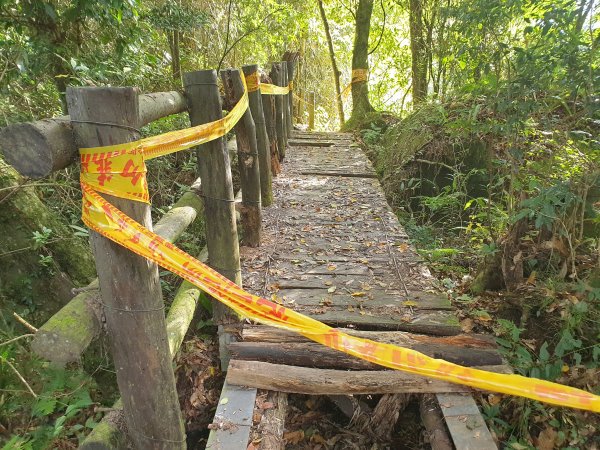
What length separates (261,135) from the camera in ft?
15.9

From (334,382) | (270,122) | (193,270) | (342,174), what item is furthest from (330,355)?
(342,174)

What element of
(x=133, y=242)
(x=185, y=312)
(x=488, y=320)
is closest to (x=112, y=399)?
(x=185, y=312)

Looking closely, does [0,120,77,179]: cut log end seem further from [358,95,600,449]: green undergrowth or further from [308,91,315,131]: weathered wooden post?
[308,91,315,131]: weathered wooden post

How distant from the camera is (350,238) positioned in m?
4.41

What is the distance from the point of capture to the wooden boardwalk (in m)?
2.52

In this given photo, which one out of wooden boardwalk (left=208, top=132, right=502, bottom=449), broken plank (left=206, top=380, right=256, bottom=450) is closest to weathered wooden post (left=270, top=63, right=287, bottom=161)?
wooden boardwalk (left=208, top=132, right=502, bottom=449)

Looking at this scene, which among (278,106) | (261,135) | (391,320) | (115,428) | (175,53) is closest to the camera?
(115,428)

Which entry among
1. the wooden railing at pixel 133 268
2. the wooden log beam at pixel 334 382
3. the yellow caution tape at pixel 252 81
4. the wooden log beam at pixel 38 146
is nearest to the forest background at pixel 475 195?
the wooden log beam at pixel 334 382

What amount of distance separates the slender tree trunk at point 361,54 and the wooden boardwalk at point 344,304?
546 cm

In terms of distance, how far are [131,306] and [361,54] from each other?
32.2 ft

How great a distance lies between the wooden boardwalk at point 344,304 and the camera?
252 cm

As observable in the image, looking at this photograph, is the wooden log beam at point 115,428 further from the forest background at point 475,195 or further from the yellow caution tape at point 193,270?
the forest background at point 475,195

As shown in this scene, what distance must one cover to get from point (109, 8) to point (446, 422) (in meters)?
3.98

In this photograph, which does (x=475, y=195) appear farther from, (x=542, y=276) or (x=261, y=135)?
(x=261, y=135)
